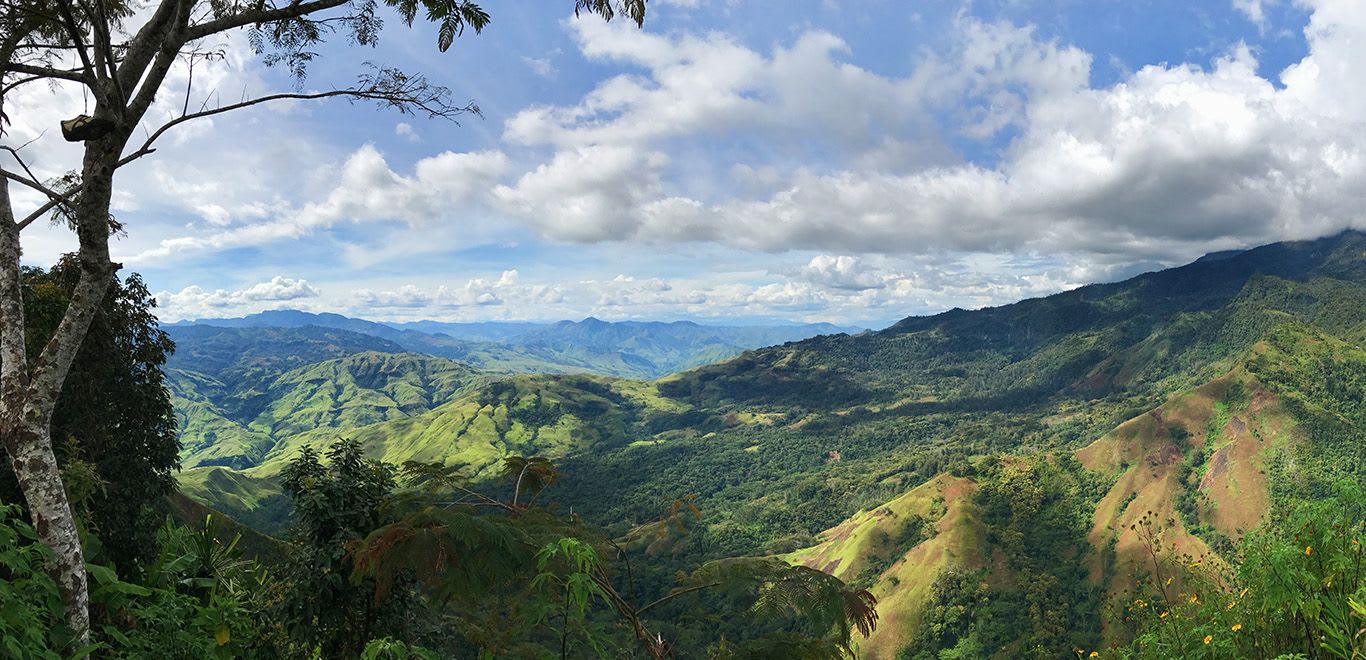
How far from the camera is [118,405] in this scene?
82.4 feet

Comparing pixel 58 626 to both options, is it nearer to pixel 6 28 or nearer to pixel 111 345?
pixel 6 28

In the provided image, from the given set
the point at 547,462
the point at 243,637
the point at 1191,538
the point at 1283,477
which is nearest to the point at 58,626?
the point at 243,637

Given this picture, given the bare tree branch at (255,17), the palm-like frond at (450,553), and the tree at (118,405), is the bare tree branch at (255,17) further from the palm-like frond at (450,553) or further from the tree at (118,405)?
the tree at (118,405)

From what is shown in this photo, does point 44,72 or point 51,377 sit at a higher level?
point 44,72

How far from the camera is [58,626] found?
21.4 feet

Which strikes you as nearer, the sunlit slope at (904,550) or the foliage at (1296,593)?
the foliage at (1296,593)

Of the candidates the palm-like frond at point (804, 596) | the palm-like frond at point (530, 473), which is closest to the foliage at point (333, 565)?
the palm-like frond at point (530, 473)

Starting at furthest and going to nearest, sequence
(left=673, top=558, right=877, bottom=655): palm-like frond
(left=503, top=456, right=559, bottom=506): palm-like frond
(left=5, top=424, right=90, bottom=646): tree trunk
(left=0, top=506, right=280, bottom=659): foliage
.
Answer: (left=503, top=456, right=559, bottom=506): palm-like frond
(left=5, top=424, right=90, bottom=646): tree trunk
(left=0, top=506, right=280, bottom=659): foliage
(left=673, top=558, right=877, bottom=655): palm-like frond

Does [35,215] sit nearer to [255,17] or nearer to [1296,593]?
[255,17]

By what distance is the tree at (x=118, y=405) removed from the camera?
22.3 metres

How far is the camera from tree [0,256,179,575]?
22.3 meters

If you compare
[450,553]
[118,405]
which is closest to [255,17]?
[450,553]

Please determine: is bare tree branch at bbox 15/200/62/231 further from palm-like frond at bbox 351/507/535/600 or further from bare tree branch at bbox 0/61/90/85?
palm-like frond at bbox 351/507/535/600

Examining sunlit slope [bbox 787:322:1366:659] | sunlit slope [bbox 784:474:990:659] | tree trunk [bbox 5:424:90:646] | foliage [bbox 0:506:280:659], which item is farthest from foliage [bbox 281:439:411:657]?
sunlit slope [bbox 787:322:1366:659]
